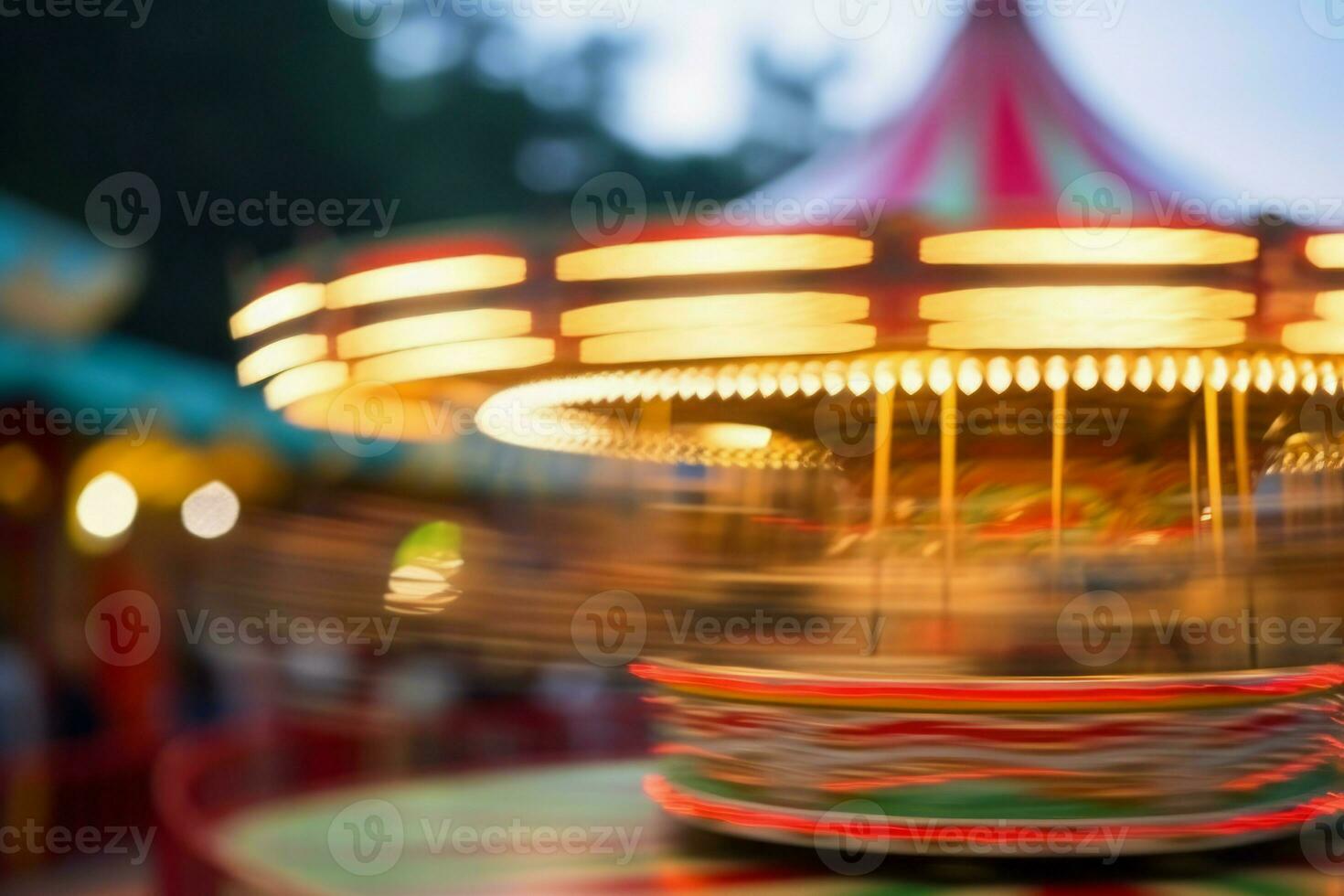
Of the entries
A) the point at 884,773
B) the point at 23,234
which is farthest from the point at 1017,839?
the point at 23,234

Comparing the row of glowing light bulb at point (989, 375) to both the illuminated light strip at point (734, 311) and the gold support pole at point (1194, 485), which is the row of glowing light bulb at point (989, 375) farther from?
the illuminated light strip at point (734, 311)

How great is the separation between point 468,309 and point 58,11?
426 inches

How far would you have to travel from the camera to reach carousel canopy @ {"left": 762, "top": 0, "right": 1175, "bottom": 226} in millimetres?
5242

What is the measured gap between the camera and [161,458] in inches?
416

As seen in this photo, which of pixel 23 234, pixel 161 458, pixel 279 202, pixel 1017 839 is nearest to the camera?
pixel 1017 839

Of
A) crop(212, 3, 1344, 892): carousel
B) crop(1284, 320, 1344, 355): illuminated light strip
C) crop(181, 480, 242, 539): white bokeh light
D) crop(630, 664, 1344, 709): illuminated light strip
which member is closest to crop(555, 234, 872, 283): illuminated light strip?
crop(212, 3, 1344, 892): carousel

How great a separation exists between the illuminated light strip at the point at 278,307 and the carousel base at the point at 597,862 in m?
2.10

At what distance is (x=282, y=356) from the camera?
572 centimetres

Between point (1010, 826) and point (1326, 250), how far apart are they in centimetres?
220

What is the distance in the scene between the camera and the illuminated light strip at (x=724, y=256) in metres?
4.38

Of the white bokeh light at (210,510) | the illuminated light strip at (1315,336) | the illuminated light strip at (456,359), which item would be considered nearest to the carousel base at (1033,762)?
the illuminated light strip at (1315,336)

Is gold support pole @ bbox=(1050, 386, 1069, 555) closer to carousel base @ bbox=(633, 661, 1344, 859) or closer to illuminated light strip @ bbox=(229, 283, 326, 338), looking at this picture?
carousel base @ bbox=(633, 661, 1344, 859)

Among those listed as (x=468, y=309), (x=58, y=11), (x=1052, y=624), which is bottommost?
(x=1052, y=624)

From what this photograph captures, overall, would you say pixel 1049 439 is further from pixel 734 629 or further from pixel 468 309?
pixel 734 629
